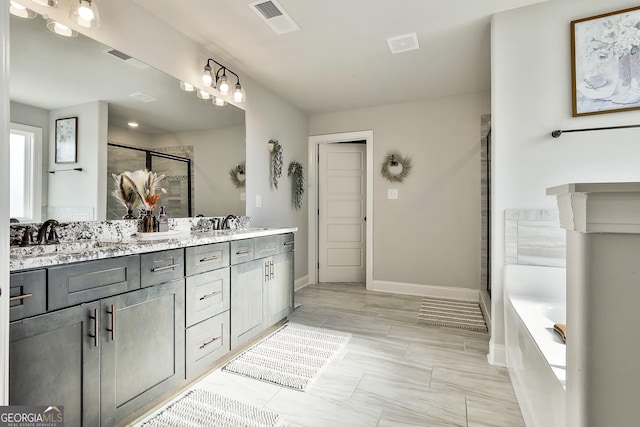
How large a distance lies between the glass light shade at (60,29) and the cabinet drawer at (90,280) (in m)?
1.29

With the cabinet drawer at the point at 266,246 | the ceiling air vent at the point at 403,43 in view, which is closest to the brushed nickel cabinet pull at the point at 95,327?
the cabinet drawer at the point at 266,246

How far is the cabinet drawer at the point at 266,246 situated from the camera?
2445mm

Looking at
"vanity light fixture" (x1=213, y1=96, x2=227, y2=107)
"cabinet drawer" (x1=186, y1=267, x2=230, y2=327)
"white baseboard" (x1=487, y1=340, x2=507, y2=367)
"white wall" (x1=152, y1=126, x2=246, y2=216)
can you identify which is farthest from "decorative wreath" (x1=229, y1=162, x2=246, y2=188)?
"white baseboard" (x1=487, y1=340, x2=507, y2=367)

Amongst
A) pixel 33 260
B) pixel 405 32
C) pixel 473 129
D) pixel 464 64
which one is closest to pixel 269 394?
pixel 33 260

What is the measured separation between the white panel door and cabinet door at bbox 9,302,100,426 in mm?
3374

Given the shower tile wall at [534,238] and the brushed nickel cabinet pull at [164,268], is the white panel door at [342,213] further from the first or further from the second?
the brushed nickel cabinet pull at [164,268]

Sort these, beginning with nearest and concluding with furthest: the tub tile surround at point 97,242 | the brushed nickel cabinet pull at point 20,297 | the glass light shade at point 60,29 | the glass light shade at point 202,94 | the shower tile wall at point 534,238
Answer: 1. the brushed nickel cabinet pull at point 20,297
2. the tub tile surround at point 97,242
3. the glass light shade at point 60,29
4. the shower tile wall at point 534,238
5. the glass light shade at point 202,94

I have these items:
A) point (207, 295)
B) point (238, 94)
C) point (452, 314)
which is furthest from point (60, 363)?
point (452, 314)

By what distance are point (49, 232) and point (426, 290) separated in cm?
361

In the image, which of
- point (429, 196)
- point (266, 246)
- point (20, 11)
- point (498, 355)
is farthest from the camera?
point (429, 196)

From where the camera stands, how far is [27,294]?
1107mm

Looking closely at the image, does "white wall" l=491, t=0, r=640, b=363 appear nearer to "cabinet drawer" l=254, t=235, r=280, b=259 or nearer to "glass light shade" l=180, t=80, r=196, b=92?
"cabinet drawer" l=254, t=235, r=280, b=259

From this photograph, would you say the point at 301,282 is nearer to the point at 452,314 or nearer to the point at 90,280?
the point at 452,314

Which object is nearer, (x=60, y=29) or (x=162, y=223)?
(x=60, y=29)
